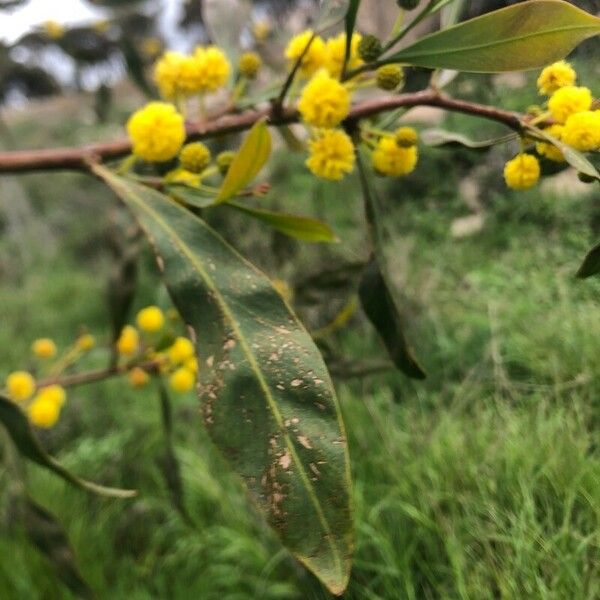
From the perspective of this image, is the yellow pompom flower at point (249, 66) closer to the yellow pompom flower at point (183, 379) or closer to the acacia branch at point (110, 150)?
the acacia branch at point (110, 150)

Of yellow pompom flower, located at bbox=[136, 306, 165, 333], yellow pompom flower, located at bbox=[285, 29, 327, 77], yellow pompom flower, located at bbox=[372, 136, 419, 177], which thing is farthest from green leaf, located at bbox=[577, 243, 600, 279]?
yellow pompom flower, located at bbox=[136, 306, 165, 333]

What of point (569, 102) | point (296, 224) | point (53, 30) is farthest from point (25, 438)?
point (53, 30)

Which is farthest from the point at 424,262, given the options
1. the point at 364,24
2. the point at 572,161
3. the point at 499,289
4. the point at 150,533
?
the point at 150,533

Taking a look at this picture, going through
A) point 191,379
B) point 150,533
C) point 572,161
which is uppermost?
point 572,161

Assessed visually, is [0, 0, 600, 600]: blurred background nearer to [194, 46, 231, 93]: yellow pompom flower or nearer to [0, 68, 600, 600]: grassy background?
[0, 68, 600, 600]: grassy background

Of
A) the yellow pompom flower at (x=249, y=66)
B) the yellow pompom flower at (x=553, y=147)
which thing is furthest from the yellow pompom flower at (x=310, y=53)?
the yellow pompom flower at (x=553, y=147)

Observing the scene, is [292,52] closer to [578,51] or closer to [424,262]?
[578,51]
